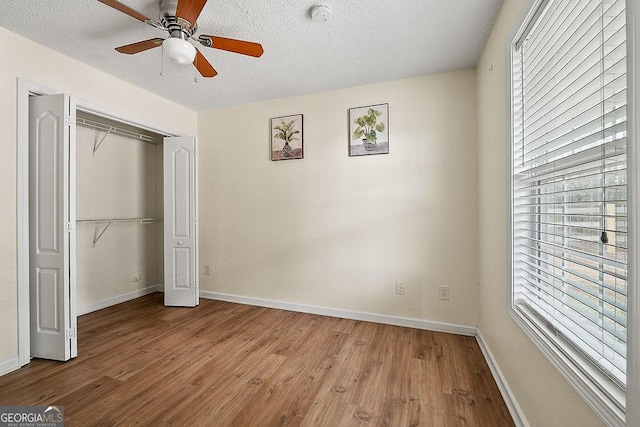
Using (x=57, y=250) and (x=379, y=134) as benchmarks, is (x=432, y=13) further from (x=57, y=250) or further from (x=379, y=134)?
(x=57, y=250)

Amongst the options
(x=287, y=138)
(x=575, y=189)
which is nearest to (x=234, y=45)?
(x=287, y=138)

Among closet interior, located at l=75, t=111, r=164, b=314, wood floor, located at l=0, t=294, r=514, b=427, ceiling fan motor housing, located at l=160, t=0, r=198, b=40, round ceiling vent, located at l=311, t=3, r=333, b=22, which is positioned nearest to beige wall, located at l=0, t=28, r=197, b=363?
wood floor, located at l=0, t=294, r=514, b=427

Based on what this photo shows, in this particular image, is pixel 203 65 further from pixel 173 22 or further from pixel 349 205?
pixel 349 205

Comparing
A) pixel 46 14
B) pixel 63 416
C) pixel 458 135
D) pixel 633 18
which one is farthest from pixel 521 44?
pixel 63 416

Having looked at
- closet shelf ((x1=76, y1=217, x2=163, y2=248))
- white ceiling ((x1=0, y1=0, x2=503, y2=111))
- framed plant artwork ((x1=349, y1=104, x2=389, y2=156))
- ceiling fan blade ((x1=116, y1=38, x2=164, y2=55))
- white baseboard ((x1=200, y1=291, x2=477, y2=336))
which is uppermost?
white ceiling ((x1=0, y1=0, x2=503, y2=111))

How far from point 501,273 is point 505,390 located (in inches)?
28.6

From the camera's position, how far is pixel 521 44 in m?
1.53

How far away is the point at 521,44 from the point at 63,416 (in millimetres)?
3390

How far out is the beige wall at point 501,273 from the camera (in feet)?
3.72

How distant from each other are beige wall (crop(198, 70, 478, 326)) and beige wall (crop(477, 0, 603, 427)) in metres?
0.25

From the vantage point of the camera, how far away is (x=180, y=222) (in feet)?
11.2

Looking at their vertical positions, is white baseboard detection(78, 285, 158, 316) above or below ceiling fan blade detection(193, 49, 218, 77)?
below

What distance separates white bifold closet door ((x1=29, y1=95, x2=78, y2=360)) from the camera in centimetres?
217

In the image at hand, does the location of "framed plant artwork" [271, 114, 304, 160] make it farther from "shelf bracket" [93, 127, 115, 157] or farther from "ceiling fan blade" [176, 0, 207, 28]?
"shelf bracket" [93, 127, 115, 157]
